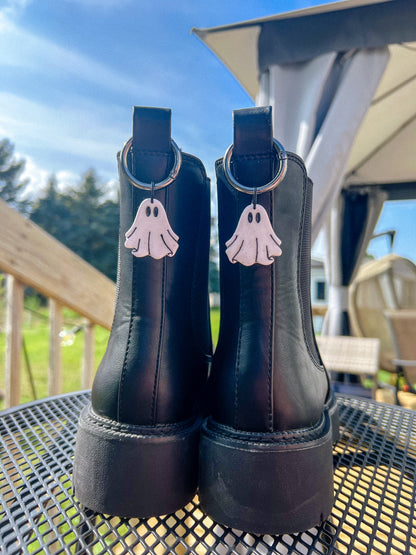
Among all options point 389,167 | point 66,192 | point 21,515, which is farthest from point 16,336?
point 66,192

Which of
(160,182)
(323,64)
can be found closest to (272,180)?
(160,182)

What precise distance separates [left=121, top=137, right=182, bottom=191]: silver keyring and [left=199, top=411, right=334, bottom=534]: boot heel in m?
0.27

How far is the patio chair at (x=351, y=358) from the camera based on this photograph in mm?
2232

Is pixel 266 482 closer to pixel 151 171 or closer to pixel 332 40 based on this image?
pixel 151 171

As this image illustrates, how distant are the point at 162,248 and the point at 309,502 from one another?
0.96 ft

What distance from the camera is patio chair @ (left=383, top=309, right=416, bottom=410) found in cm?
214

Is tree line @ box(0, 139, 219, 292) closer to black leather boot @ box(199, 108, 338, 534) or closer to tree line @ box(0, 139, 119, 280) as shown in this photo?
tree line @ box(0, 139, 119, 280)

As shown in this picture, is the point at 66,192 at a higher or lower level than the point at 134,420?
higher

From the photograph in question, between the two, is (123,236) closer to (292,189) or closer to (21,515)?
(292,189)

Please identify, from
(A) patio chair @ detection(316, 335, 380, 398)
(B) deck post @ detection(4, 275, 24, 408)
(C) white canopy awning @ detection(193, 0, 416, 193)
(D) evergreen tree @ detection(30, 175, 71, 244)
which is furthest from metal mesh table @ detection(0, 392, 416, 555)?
(D) evergreen tree @ detection(30, 175, 71, 244)

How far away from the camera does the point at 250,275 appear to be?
36 centimetres

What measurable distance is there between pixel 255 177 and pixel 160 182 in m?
0.10

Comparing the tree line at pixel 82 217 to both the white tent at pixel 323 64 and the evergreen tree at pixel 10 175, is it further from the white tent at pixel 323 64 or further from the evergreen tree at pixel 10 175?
the white tent at pixel 323 64

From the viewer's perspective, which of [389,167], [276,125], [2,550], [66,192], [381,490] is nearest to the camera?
[2,550]
